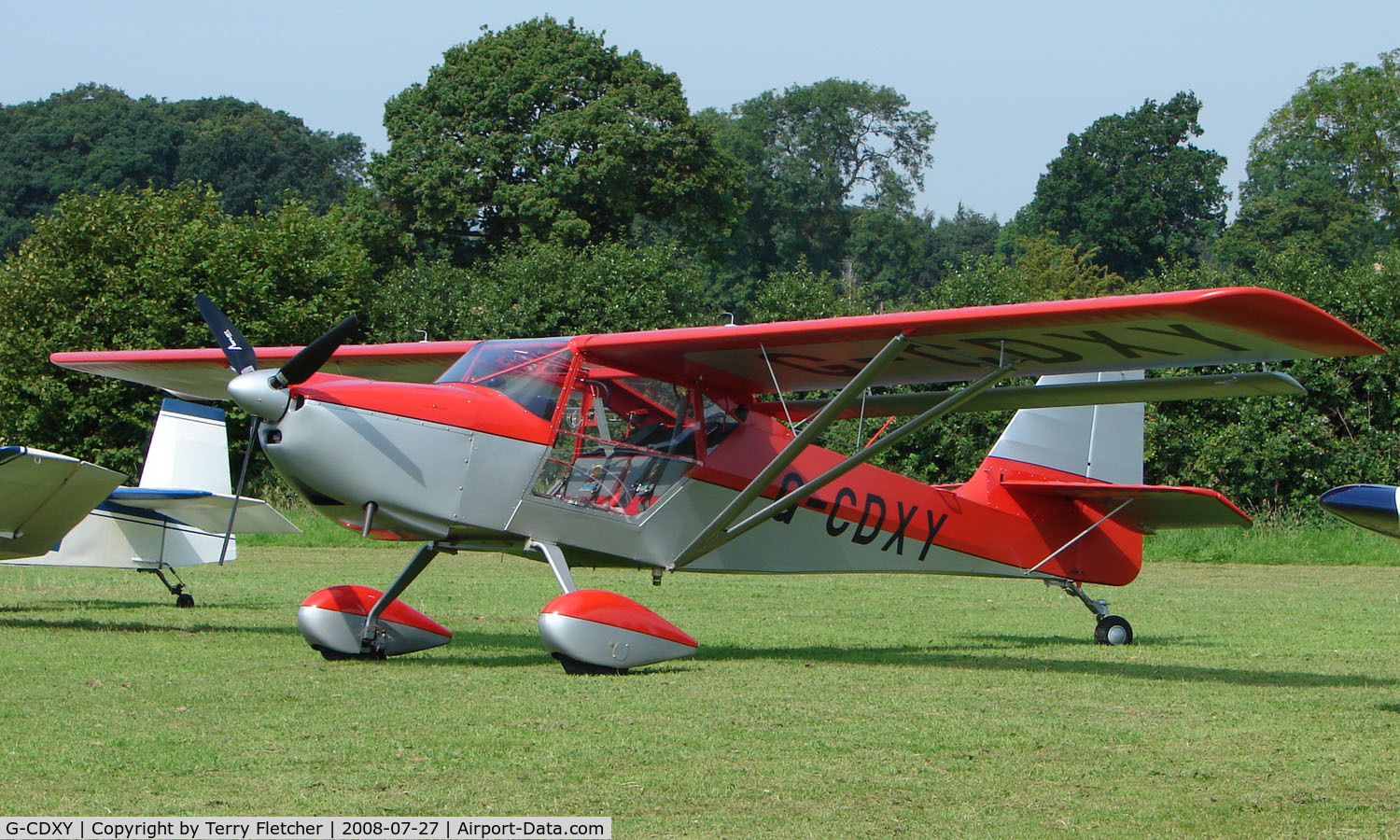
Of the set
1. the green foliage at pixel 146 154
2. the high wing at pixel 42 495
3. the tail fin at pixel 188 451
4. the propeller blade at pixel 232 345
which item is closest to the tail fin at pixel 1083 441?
the propeller blade at pixel 232 345

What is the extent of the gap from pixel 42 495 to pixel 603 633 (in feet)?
18.3

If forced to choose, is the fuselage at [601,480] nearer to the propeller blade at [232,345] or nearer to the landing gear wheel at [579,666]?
the propeller blade at [232,345]

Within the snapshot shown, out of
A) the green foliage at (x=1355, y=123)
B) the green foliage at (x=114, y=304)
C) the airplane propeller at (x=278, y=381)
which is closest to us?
the airplane propeller at (x=278, y=381)

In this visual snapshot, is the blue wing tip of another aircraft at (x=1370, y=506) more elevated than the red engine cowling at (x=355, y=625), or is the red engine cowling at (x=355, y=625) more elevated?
the blue wing tip of another aircraft at (x=1370, y=506)

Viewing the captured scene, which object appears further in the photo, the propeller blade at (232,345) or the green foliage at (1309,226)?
the green foliage at (1309,226)

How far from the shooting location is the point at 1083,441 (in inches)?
468

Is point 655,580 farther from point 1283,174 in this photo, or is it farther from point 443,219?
point 1283,174

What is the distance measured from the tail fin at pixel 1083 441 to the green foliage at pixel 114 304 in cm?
2176

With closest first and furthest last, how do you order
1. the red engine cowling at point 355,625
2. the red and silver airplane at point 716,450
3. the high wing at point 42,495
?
the red and silver airplane at point 716,450
the red engine cowling at point 355,625
the high wing at point 42,495

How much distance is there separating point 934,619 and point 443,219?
35.8m

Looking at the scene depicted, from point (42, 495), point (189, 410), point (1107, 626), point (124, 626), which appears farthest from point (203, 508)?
point (1107, 626)

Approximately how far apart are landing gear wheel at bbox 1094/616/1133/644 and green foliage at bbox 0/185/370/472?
74.4ft

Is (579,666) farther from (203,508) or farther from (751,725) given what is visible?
(203,508)

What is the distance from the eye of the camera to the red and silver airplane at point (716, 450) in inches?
327
